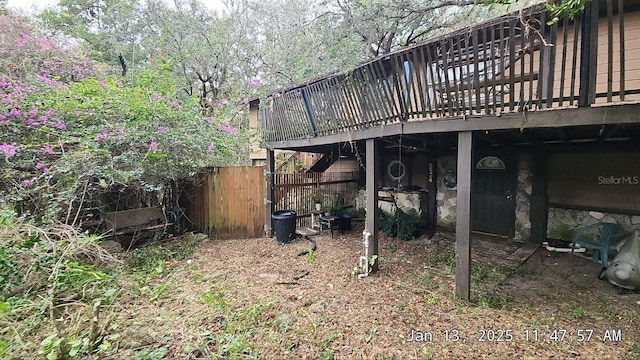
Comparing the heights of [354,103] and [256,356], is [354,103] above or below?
above

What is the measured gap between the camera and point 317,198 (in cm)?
734

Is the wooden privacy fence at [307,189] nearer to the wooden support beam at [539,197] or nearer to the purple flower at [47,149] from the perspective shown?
the purple flower at [47,149]

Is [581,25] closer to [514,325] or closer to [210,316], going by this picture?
[514,325]

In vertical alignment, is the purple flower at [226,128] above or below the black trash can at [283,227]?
above

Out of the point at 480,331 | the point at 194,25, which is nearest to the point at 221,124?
the point at 480,331

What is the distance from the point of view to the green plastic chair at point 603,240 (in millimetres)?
4246

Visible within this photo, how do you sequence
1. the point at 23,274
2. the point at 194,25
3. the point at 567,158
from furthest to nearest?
1. the point at 194,25
2. the point at 567,158
3. the point at 23,274

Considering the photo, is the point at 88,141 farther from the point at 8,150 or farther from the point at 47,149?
the point at 8,150

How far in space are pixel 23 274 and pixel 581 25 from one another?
6.23m

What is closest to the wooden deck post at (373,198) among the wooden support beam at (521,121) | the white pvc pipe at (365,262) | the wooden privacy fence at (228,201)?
the white pvc pipe at (365,262)

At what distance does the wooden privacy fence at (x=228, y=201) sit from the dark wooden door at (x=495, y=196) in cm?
515

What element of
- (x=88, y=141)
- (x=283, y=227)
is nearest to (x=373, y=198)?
(x=283, y=227)

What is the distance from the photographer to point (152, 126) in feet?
16.2

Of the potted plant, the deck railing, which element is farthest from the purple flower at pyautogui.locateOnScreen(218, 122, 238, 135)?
the potted plant
